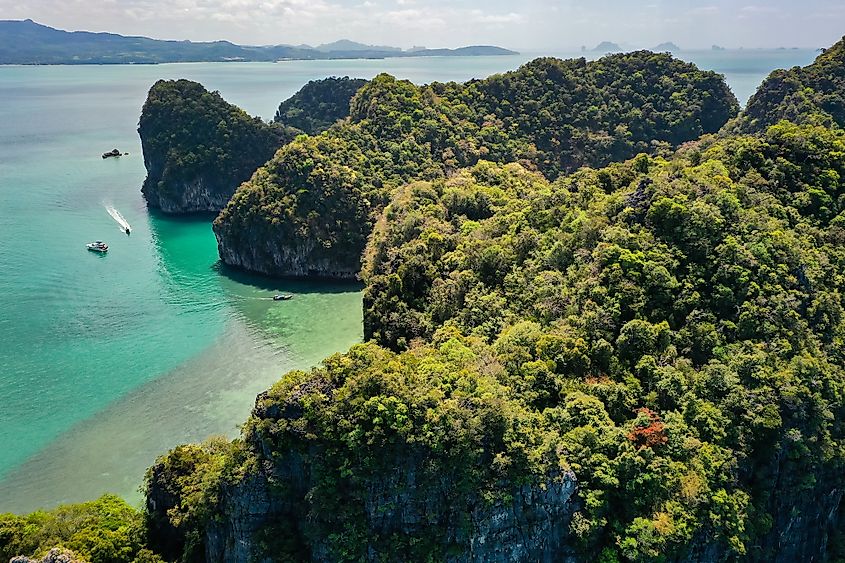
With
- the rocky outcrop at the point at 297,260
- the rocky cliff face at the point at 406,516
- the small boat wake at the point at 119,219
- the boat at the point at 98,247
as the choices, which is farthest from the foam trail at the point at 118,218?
the rocky cliff face at the point at 406,516

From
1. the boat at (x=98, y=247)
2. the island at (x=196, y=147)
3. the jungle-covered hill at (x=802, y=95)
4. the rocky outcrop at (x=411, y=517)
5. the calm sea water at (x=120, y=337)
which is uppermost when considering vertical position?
the jungle-covered hill at (x=802, y=95)

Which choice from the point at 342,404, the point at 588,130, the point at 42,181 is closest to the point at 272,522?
the point at 342,404

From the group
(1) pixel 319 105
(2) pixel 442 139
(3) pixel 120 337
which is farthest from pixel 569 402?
(1) pixel 319 105

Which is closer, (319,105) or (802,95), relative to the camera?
(802,95)

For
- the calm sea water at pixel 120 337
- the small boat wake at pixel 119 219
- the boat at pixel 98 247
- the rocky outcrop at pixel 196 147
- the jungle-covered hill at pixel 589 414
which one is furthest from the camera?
the rocky outcrop at pixel 196 147

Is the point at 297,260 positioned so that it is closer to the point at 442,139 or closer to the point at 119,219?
the point at 442,139

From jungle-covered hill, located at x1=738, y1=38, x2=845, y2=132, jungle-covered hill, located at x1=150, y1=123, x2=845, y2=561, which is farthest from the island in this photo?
jungle-covered hill, located at x1=738, y1=38, x2=845, y2=132

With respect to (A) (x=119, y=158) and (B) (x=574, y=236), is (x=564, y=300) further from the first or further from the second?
(A) (x=119, y=158)

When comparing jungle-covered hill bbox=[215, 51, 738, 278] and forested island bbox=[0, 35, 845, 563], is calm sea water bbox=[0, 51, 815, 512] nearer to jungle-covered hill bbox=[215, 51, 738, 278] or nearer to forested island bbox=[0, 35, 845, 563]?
jungle-covered hill bbox=[215, 51, 738, 278]

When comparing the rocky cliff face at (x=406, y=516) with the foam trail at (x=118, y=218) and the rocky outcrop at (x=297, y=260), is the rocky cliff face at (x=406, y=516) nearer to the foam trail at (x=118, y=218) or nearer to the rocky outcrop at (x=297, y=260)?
the rocky outcrop at (x=297, y=260)
